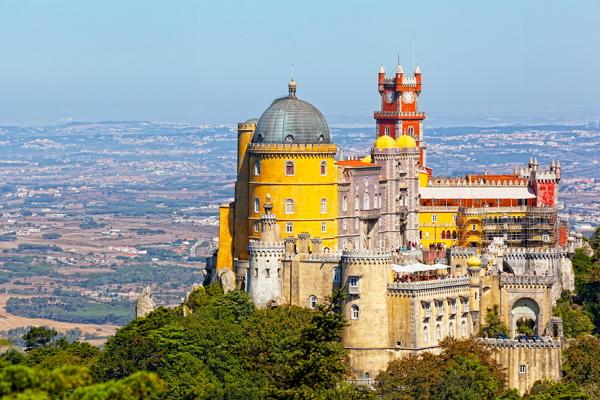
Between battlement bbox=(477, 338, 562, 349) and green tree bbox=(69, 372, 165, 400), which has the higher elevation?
battlement bbox=(477, 338, 562, 349)

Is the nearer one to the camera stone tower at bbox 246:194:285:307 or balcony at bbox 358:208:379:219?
stone tower at bbox 246:194:285:307

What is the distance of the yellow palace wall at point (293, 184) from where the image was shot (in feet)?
400

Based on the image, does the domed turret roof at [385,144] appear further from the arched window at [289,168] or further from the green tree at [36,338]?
the green tree at [36,338]

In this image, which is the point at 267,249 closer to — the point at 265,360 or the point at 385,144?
the point at 265,360

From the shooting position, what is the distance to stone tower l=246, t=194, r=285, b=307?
11494 cm

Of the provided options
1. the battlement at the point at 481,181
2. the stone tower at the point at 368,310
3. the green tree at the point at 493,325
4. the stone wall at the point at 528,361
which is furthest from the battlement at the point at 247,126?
the stone wall at the point at 528,361

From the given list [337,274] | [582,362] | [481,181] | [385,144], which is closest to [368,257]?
[337,274]

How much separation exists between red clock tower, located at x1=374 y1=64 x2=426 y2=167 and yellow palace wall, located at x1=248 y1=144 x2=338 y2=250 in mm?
35552

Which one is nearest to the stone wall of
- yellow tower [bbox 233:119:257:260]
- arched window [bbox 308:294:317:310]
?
arched window [bbox 308:294:317:310]

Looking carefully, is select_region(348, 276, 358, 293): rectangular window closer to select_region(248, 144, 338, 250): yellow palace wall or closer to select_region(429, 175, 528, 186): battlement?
select_region(248, 144, 338, 250): yellow palace wall

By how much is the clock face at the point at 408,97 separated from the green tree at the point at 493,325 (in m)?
44.6

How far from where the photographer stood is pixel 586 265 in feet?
435

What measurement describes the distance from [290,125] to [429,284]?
17179mm

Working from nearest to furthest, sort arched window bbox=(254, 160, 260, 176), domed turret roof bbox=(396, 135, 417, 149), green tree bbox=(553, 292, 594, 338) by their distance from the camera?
green tree bbox=(553, 292, 594, 338), arched window bbox=(254, 160, 260, 176), domed turret roof bbox=(396, 135, 417, 149)
